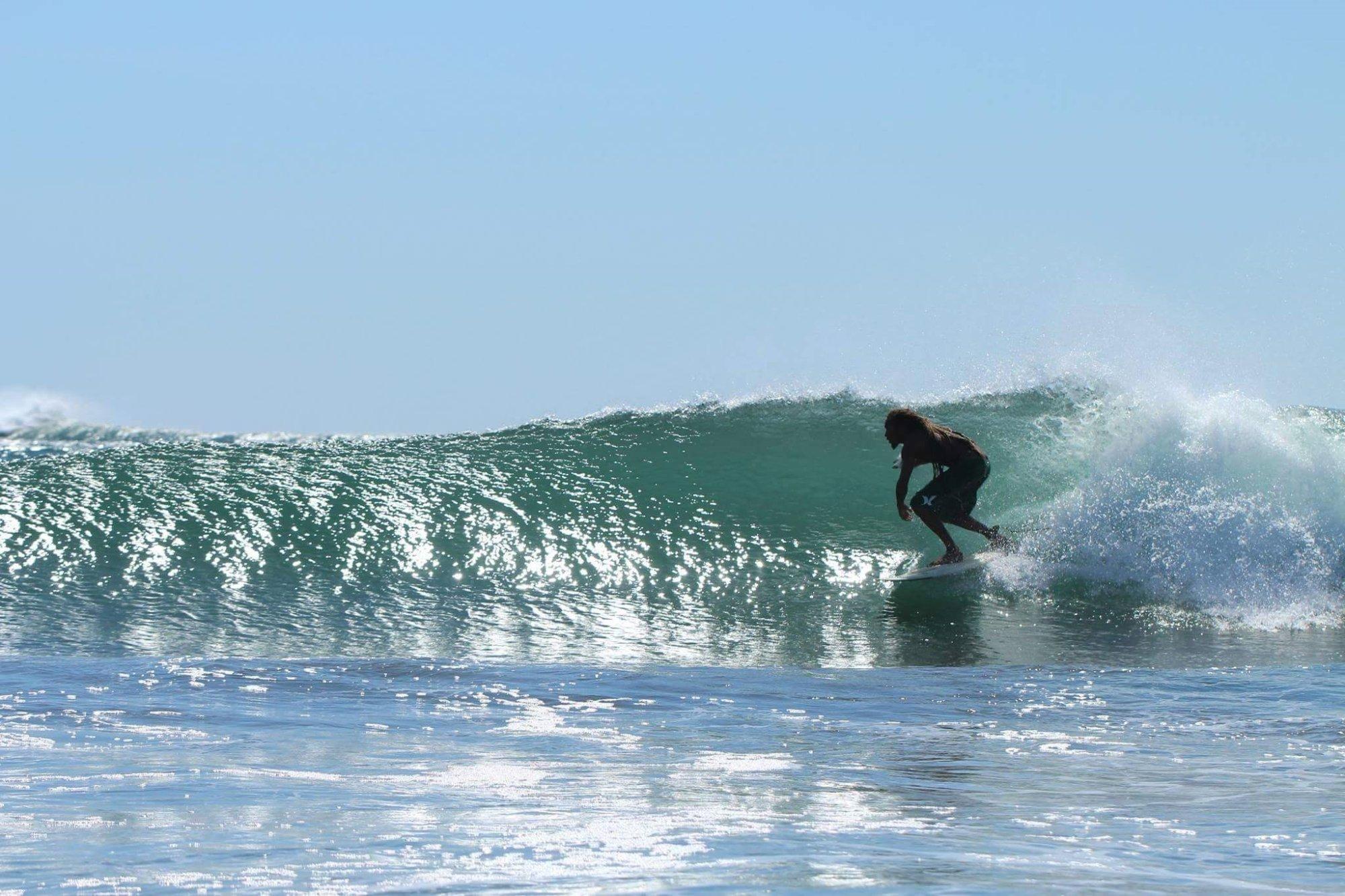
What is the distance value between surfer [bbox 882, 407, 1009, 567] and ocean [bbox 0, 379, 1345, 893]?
42 cm

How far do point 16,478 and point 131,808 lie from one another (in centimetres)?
912

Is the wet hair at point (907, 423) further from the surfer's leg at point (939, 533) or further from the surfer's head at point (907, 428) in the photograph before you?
the surfer's leg at point (939, 533)

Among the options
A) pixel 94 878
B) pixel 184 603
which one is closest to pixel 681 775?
pixel 94 878

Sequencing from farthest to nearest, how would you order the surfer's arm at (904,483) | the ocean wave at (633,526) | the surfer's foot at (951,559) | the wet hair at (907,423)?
the surfer's foot at (951,559) → the wet hair at (907,423) → the surfer's arm at (904,483) → the ocean wave at (633,526)

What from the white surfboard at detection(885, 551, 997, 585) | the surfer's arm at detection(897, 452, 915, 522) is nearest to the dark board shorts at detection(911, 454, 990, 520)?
the surfer's arm at detection(897, 452, 915, 522)

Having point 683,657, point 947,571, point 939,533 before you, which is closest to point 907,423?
point 939,533

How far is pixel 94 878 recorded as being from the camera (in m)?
2.87

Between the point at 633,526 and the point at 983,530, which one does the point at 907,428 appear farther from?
the point at 633,526

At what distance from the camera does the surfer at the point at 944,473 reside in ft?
29.7

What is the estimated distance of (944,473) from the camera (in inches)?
361

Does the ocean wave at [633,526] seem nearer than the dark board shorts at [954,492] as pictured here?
Yes

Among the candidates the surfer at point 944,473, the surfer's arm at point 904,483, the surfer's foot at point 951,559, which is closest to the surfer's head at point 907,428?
the surfer at point 944,473

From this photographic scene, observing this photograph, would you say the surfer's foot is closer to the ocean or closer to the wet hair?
the ocean

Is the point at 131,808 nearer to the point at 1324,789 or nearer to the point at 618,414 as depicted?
the point at 1324,789
